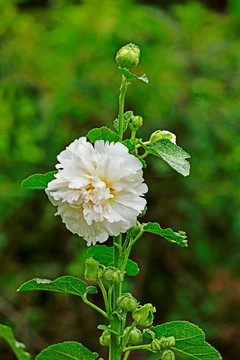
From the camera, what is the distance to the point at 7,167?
90.7 inches

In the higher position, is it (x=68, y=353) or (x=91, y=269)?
(x=91, y=269)

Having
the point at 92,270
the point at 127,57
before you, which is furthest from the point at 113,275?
the point at 127,57

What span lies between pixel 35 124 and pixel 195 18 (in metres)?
0.82

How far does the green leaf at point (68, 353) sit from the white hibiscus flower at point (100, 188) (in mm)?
150

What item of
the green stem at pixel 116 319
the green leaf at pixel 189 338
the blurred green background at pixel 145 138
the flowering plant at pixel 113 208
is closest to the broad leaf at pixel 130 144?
the flowering plant at pixel 113 208

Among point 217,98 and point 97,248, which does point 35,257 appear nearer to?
point 217,98

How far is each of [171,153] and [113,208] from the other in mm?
96

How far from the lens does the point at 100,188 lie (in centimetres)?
64

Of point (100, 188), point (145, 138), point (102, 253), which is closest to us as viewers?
point (100, 188)

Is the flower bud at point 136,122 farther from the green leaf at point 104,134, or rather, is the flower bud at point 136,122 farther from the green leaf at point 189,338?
the green leaf at point 189,338

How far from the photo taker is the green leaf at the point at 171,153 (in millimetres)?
649

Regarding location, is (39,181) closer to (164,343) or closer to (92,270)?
(92,270)

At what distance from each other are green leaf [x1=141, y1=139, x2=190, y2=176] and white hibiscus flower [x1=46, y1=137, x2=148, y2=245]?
34 mm

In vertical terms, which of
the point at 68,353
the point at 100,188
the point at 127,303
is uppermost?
the point at 100,188
